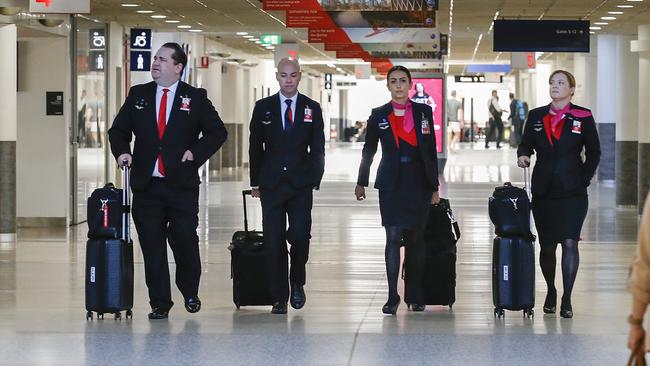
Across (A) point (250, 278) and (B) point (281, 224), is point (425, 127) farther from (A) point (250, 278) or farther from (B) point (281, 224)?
(A) point (250, 278)

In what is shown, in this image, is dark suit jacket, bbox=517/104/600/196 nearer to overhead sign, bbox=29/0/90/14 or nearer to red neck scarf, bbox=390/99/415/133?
red neck scarf, bbox=390/99/415/133

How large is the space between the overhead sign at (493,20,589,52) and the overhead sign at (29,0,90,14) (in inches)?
348

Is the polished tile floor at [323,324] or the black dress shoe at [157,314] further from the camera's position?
the black dress shoe at [157,314]

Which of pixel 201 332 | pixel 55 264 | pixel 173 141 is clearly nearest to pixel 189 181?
pixel 173 141

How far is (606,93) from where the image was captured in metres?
26.1

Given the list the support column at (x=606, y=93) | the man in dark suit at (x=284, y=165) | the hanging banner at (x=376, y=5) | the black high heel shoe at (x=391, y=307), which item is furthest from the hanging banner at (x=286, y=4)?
the black high heel shoe at (x=391, y=307)

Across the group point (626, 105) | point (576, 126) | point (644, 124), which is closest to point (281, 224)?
point (576, 126)

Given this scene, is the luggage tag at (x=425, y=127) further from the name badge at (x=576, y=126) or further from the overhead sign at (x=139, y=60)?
the overhead sign at (x=139, y=60)

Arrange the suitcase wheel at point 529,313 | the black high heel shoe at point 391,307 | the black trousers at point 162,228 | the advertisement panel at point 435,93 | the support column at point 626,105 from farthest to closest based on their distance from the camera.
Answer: the advertisement panel at point 435,93, the support column at point 626,105, the black high heel shoe at point 391,307, the suitcase wheel at point 529,313, the black trousers at point 162,228

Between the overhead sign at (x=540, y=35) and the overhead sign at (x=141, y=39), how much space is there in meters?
5.40

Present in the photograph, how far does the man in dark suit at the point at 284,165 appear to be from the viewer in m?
8.32

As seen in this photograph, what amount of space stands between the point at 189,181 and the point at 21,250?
5658 mm

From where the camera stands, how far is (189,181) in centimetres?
809

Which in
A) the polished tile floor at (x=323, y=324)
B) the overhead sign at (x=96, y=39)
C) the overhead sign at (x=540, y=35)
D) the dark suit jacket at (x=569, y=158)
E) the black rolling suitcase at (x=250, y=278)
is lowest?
the polished tile floor at (x=323, y=324)
